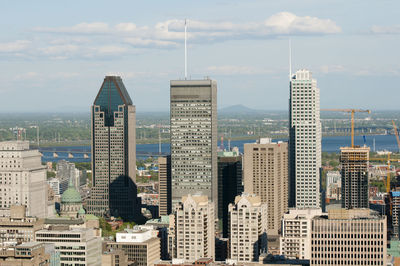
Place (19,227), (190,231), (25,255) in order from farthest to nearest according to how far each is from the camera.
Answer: (190,231) < (19,227) < (25,255)

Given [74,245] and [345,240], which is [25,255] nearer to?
Answer: [74,245]

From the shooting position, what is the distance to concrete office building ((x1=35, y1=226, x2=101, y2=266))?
160375 mm

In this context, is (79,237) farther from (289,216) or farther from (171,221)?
(289,216)

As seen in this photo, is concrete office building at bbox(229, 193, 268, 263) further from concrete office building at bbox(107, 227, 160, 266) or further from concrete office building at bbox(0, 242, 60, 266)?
concrete office building at bbox(0, 242, 60, 266)

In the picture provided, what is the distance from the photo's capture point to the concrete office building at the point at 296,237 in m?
183

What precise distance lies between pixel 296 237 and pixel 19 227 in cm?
5031

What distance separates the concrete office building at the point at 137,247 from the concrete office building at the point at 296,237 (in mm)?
24772

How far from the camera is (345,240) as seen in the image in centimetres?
14100

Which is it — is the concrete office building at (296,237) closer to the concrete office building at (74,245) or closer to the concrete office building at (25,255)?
the concrete office building at (74,245)

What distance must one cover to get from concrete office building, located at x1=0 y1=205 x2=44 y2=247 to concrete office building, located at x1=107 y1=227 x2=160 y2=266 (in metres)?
17.2

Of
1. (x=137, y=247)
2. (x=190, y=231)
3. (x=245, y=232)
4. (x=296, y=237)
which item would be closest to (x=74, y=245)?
(x=137, y=247)

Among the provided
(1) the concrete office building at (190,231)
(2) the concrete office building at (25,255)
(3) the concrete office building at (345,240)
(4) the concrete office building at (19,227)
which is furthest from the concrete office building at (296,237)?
(2) the concrete office building at (25,255)

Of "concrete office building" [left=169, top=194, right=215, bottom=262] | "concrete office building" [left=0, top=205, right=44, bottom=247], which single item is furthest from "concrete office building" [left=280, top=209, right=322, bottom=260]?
"concrete office building" [left=0, top=205, right=44, bottom=247]

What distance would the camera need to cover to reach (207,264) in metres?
163
